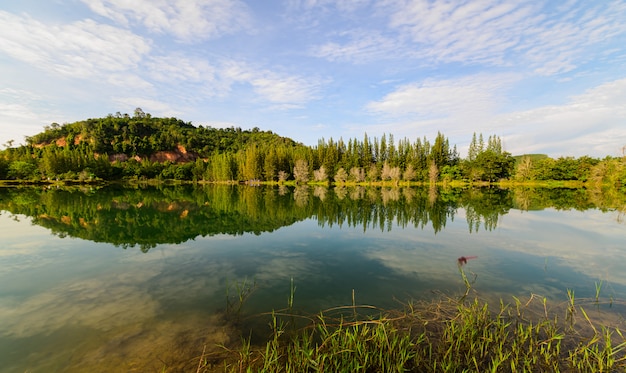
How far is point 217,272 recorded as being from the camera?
34.6 feet

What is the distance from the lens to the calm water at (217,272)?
6.08 metres

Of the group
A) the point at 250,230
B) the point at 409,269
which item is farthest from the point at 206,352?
the point at 250,230

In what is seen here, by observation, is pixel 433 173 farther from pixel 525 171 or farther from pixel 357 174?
pixel 525 171

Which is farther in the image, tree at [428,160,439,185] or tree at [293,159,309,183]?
tree at [293,159,309,183]

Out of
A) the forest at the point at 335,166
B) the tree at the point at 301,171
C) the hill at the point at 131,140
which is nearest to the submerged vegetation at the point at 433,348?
the forest at the point at 335,166

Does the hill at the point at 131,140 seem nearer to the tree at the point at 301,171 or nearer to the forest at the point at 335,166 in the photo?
the forest at the point at 335,166

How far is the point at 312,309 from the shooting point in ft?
24.4

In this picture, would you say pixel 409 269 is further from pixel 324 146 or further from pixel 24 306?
pixel 324 146

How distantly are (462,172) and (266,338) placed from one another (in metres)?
98.7

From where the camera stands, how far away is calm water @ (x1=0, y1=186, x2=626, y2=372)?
20.0 feet

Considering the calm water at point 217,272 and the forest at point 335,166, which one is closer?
the calm water at point 217,272

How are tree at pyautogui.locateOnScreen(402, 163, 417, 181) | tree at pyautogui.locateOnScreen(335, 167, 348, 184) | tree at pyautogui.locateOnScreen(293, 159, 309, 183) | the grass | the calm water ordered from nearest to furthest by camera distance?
the grass → the calm water → tree at pyautogui.locateOnScreen(402, 163, 417, 181) → tree at pyautogui.locateOnScreen(335, 167, 348, 184) → tree at pyautogui.locateOnScreen(293, 159, 309, 183)

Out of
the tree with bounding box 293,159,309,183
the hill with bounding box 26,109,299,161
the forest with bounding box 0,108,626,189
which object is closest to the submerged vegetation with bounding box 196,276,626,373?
the forest with bounding box 0,108,626,189

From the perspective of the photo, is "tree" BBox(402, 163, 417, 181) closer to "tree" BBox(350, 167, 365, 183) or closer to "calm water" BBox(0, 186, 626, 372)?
"tree" BBox(350, 167, 365, 183)
